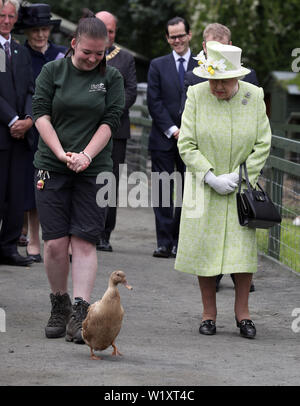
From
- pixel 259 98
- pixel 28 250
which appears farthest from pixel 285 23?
pixel 259 98

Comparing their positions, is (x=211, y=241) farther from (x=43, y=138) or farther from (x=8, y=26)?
(x=8, y=26)

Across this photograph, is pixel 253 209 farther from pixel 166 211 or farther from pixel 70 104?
pixel 166 211

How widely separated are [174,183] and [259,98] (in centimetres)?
362

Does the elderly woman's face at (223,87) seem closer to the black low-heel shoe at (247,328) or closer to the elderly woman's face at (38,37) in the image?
the black low-heel shoe at (247,328)

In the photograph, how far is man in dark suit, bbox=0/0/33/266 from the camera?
29.7 feet

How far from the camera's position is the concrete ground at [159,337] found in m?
5.88

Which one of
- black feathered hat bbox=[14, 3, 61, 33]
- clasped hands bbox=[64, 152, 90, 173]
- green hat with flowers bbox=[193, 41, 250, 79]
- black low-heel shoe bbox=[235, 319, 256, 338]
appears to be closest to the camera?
clasped hands bbox=[64, 152, 90, 173]

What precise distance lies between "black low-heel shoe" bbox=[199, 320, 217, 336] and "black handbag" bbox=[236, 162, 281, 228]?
755 mm

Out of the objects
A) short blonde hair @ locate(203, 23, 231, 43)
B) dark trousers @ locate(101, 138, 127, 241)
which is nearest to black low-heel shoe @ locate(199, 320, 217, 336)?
short blonde hair @ locate(203, 23, 231, 43)

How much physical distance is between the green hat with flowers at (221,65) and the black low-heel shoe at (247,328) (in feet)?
5.62

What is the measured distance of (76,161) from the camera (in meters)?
6.68

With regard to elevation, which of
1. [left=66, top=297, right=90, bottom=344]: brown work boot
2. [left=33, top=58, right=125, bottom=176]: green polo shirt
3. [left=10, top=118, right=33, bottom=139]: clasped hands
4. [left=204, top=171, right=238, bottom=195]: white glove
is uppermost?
[left=33, top=58, right=125, bottom=176]: green polo shirt

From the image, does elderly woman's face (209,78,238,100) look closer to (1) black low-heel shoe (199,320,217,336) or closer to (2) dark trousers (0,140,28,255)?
(1) black low-heel shoe (199,320,217,336)

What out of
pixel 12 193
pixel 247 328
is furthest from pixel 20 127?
pixel 247 328
